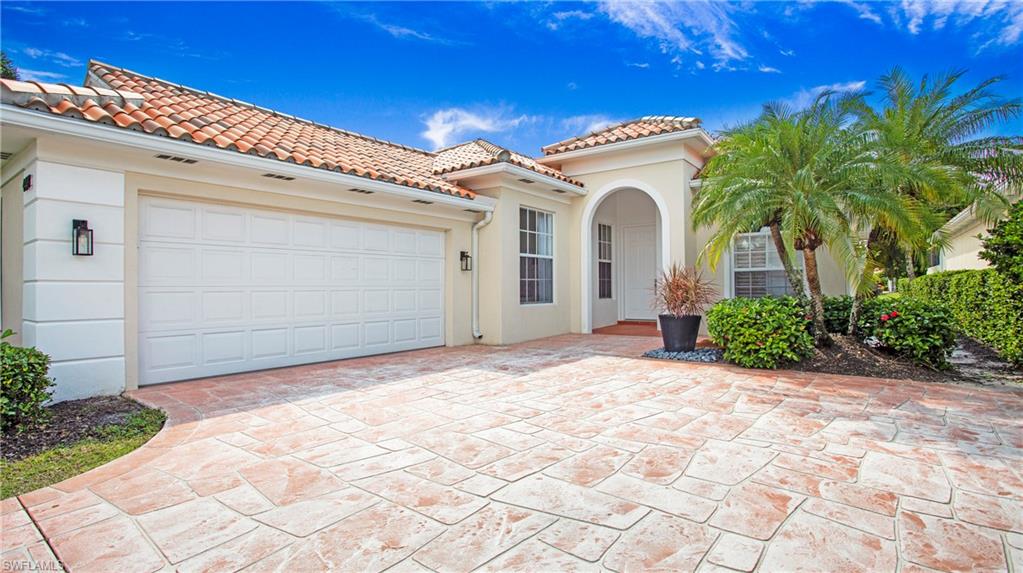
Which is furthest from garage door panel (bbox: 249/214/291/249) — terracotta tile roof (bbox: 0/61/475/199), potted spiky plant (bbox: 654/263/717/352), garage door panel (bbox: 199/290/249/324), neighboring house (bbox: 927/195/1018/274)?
neighboring house (bbox: 927/195/1018/274)

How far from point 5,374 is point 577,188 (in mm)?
10388

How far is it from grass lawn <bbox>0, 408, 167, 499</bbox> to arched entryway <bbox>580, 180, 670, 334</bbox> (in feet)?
35.0

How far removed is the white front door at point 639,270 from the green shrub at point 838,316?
5.83 metres

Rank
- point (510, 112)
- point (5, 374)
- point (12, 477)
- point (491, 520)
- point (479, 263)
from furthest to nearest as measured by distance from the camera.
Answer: point (510, 112) < point (479, 263) < point (5, 374) < point (12, 477) < point (491, 520)

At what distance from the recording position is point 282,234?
800cm

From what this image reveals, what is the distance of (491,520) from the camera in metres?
2.93

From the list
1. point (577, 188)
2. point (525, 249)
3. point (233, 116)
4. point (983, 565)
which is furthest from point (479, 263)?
point (983, 565)

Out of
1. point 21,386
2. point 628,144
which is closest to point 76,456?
point 21,386

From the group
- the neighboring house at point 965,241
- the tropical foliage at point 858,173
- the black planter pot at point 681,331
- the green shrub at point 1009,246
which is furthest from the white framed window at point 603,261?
the neighboring house at point 965,241

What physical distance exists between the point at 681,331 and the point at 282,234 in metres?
A: 7.08

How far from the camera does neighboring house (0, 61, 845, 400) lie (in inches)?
227

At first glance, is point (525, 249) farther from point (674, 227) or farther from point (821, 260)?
point (821, 260)

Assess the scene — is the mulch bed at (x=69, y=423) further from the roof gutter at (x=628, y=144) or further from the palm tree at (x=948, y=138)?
the palm tree at (x=948, y=138)

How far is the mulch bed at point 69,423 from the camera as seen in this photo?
4.30 meters
